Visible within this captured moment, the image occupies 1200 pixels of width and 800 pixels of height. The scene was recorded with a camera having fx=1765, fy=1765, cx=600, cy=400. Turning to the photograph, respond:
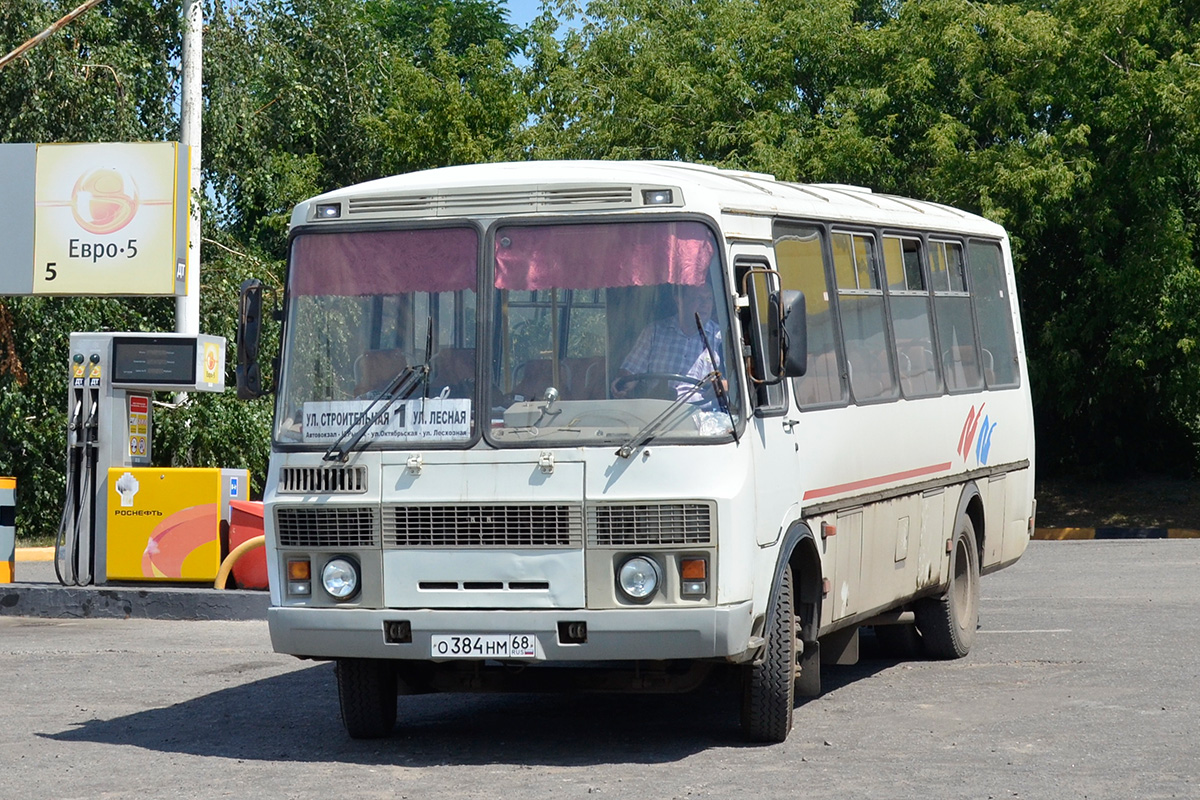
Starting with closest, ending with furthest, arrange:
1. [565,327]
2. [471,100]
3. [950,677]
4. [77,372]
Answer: [565,327], [950,677], [77,372], [471,100]

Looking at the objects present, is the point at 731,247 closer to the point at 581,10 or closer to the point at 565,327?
the point at 565,327

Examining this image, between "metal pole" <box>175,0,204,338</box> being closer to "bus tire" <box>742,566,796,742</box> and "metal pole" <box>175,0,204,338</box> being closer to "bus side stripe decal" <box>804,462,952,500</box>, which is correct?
"bus side stripe decal" <box>804,462,952,500</box>

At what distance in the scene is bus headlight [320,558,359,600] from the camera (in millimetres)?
7793

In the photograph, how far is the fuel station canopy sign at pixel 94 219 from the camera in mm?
21438

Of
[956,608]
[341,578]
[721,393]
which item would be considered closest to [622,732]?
[341,578]

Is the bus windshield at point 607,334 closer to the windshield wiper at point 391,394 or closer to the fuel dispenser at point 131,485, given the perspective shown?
the windshield wiper at point 391,394

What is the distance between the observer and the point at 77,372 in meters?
14.9

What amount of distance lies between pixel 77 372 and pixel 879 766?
9.37 metres

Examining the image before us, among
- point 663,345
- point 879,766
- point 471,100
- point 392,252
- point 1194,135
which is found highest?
point 471,100

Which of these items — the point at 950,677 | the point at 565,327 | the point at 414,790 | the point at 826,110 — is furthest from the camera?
the point at 826,110

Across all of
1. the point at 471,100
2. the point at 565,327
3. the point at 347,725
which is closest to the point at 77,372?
the point at 347,725

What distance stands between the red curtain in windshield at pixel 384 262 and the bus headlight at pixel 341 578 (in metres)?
1.24

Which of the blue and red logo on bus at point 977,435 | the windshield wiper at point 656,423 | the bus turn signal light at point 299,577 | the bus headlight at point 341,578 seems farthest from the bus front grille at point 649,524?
the blue and red logo on bus at point 977,435

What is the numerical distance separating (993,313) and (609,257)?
5.53 metres
